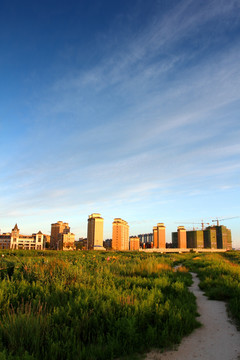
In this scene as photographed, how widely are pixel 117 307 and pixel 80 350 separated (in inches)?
74.8

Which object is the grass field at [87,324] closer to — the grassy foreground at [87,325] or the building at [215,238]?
the grassy foreground at [87,325]

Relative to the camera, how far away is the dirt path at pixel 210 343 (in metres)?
4.18

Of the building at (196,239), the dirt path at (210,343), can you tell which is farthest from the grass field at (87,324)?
the building at (196,239)

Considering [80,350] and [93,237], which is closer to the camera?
Result: [80,350]

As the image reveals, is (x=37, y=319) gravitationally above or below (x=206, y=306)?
above

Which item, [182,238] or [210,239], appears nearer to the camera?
[210,239]

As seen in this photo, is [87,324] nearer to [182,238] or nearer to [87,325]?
[87,325]

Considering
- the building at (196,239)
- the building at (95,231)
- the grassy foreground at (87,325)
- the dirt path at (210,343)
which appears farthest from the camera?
the building at (196,239)

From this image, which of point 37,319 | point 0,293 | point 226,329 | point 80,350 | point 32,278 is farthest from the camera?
point 32,278

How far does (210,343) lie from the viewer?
4.72 metres

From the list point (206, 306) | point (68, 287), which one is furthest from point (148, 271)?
point (68, 287)

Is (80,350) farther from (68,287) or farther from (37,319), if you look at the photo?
(68,287)

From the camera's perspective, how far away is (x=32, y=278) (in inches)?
336

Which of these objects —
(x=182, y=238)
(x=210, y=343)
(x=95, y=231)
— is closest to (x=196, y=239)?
(x=182, y=238)
